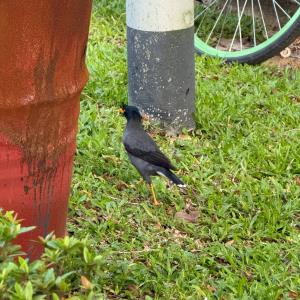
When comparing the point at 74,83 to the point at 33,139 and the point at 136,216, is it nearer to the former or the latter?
the point at 33,139

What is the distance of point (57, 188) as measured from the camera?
3.92 metres

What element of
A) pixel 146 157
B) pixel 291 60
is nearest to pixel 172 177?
pixel 146 157

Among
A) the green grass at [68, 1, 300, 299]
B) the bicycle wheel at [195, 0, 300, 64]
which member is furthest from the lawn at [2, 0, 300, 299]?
the bicycle wheel at [195, 0, 300, 64]

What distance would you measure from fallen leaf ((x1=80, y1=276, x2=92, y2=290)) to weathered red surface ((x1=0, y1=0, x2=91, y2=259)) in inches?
41.3

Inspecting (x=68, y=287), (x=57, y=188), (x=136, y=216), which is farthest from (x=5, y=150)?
(x=136, y=216)

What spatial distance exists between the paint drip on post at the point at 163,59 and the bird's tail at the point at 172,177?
97 cm

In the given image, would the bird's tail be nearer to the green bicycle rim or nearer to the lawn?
the lawn

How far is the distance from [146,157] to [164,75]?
101cm

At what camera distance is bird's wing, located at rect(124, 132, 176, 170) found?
18.2 ft

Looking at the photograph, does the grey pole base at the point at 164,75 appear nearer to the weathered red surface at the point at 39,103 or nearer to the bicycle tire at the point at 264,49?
the bicycle tire at the point at 264,49

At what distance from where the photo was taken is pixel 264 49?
7664 mm

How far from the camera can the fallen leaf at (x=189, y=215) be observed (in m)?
5.27

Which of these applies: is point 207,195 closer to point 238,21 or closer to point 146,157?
point 146,157

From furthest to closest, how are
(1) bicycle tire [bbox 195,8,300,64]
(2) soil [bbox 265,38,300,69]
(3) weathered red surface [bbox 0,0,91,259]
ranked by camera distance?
(2) soil [bbox 265,38,300,69] < (1) bicycle tire [bbox 195,8,300,64] < (3) weathered red surface [bbox 0,0,91,259]
